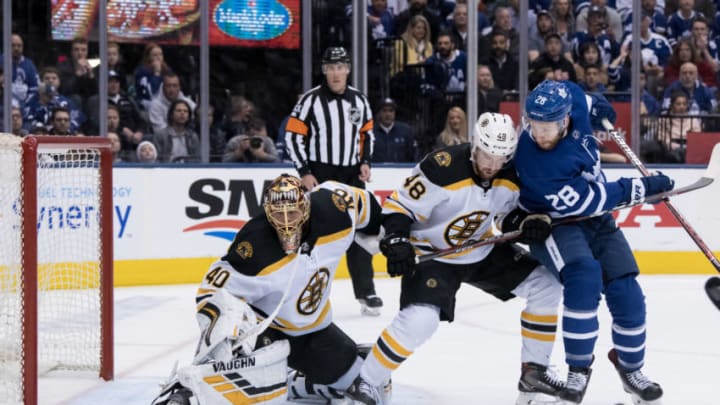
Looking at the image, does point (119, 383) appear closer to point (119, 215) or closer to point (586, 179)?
point (586, 179)

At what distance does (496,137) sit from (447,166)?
16 centimetres

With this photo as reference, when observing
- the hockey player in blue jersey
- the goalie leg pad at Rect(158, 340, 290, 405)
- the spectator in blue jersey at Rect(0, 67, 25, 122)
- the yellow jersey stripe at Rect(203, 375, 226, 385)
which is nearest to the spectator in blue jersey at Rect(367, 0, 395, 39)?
the spectator in blue jersey at Rect(0, 67, 25, 122)

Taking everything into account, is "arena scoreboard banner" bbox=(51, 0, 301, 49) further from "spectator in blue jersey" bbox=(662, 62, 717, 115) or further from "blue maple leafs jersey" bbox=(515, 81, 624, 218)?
"blue maple leafs jersey" bbox=(515, 81, 624, 218)

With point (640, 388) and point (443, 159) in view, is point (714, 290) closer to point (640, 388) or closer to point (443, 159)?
point (640, 388)

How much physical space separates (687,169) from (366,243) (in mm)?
3660

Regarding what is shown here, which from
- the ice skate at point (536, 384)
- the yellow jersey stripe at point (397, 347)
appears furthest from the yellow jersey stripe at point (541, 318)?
the yellow jersey stripe at point (397, 347)

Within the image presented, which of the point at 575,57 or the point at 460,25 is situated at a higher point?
the point at 460,25

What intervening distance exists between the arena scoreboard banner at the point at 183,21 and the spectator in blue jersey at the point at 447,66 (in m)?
0.81

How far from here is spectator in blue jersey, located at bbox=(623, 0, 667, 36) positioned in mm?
6793

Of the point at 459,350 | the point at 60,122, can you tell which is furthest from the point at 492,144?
the point at 60,122

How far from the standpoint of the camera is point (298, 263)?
2.76 meters

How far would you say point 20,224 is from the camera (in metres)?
2.85

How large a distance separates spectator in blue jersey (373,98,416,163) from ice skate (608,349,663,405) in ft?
11.3

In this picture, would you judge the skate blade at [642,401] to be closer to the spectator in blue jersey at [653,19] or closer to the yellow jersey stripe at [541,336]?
the yellow jersey stripe at [541,336]
